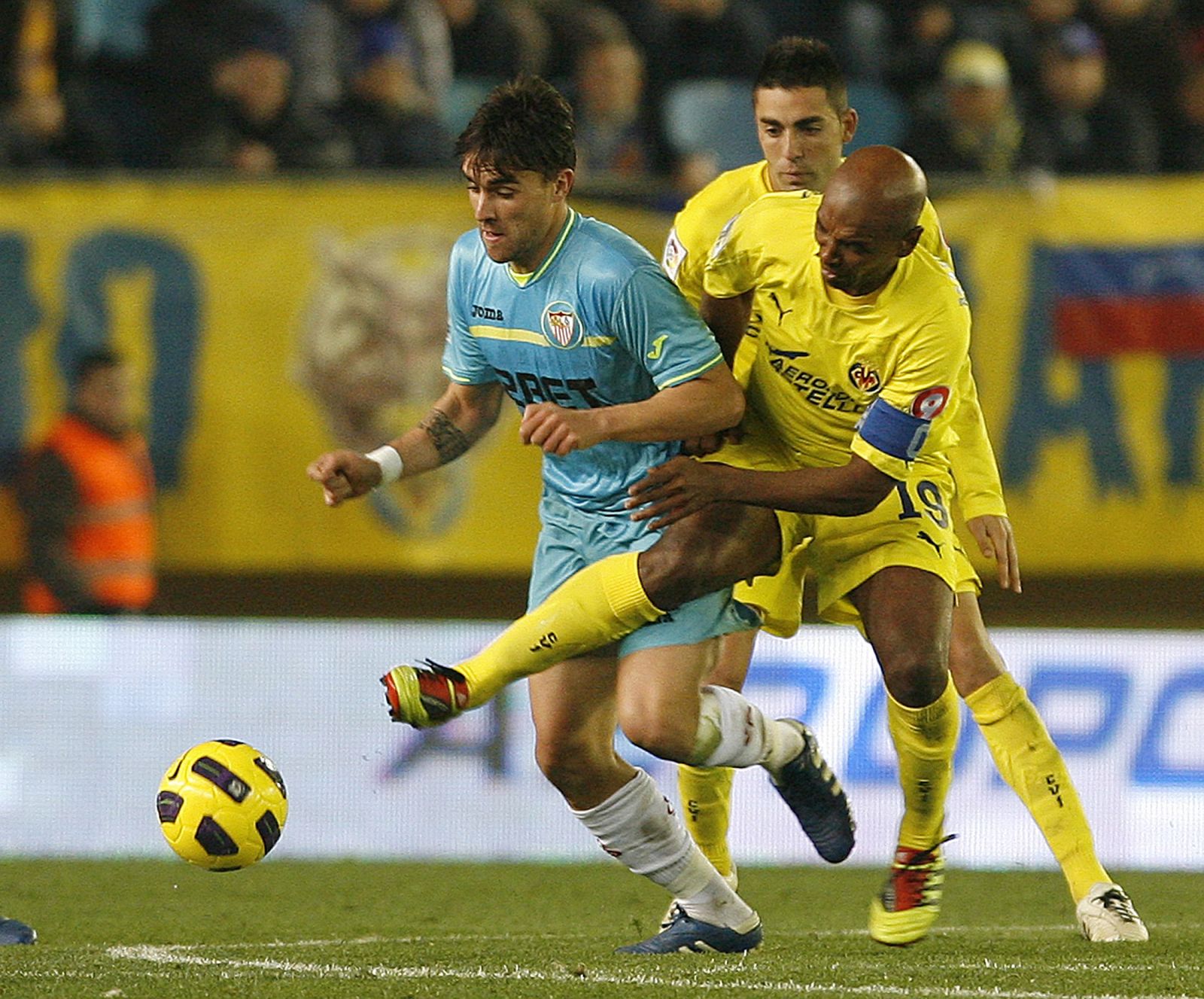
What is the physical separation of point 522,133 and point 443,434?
2.93 feet

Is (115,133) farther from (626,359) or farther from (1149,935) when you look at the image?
(1149,935)

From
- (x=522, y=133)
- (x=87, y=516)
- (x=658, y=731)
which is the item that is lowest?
(x=87, y=516)

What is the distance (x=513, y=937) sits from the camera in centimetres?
558

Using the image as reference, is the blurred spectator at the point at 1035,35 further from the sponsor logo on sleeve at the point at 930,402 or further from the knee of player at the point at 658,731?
the knee of player at the point at 658,731

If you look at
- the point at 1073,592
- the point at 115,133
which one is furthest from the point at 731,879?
Answer: the point at 115,133

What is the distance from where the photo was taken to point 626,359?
4.85 meters

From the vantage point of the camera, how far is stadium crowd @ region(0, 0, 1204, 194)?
32.2ft

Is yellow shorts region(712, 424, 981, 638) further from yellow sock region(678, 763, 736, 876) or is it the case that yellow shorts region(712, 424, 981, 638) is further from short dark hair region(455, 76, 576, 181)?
short dark hair region(455, 76, 576, 181)

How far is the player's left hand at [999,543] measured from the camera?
17.3ft

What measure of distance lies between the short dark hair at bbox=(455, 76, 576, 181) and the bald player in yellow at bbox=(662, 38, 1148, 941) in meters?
0.66

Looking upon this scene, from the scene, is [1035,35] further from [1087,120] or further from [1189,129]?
[1189,129]

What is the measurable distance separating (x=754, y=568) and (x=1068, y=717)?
3575mm

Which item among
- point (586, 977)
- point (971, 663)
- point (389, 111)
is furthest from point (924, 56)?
point (586, 977)

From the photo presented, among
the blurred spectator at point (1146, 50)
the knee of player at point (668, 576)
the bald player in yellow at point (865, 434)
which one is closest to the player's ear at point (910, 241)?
the bald player in yellow at point (865, 434)
